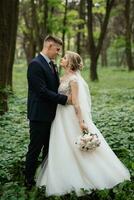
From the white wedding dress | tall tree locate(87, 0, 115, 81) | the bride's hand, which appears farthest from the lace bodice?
tall tree locate(87, 0, 115, 81)

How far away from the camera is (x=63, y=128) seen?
6.77 meters

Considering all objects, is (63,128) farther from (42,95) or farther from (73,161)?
(42,95)

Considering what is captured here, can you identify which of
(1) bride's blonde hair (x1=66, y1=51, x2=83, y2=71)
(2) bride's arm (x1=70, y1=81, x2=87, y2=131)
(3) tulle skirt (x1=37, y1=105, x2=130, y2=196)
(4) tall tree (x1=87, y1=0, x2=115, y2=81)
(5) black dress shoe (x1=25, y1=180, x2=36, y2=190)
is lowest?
(5) black dress shoe (x1=25, y1=180, x2=36, y2=190)

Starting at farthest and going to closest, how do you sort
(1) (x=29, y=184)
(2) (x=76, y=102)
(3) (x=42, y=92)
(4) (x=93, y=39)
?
(4) (x=93, y=39)
(1) (x=29, y=184)
(2) (x=76, y=102)
(3) (x=42, y=92)

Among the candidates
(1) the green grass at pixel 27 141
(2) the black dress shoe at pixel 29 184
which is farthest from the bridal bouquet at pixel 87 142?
(2) the black dress shoe at pixel 29 184

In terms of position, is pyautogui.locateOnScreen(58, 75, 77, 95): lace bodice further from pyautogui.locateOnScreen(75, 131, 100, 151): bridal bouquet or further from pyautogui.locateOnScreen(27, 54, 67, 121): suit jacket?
pyautogui.locateOnScreen(75, 131, 100, 151): bridal bouquet

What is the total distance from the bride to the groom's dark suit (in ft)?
0.49

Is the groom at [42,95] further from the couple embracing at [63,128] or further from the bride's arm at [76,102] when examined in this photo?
the bride's arm at [76,102]

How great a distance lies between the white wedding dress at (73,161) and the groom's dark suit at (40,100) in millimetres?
149

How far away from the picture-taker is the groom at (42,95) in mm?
6492

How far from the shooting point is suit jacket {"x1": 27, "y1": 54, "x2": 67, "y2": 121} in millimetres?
6473

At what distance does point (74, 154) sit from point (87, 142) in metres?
0.37

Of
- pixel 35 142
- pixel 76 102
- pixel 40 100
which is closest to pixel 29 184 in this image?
pixel 35 142

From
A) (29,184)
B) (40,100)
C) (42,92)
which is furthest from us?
(29,184)
